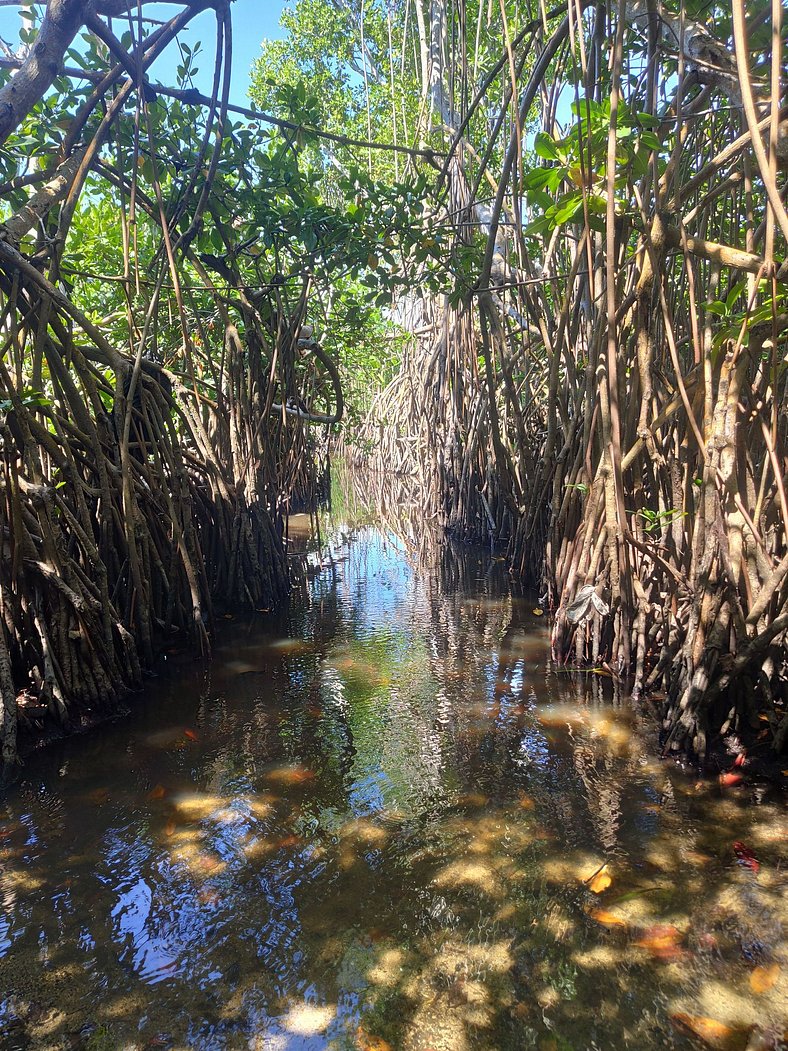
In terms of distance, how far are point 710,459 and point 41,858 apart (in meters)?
2.55

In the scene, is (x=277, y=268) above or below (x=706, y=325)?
above

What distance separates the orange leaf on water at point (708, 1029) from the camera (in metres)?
1.38

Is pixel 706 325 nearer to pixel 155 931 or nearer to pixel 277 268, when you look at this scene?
pixel 155 931

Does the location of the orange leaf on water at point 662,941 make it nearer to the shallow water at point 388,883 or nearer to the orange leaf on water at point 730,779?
the shallow water at point 388,883

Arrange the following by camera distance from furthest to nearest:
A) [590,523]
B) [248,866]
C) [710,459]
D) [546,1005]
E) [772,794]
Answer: [590,523], [710,459], [772,794], [248,866], [546,1005]

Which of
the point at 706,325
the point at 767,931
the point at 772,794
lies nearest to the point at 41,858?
the point at 767,931

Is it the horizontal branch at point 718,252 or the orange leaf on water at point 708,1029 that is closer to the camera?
the orange leaf on water at point 708,1029

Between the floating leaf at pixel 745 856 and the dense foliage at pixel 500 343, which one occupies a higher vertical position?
the dense foliage at pixel 500 343

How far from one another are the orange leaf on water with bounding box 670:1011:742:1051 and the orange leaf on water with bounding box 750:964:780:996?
5.5 inches

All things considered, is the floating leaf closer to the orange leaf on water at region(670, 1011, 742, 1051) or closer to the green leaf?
the orange leaf on water at region(670, 1011, 742, 1051)

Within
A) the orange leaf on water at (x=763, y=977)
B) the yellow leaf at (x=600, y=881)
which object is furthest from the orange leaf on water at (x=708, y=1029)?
the yellow leaf at (x=600, y=881)

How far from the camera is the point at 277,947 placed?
1.70 meters

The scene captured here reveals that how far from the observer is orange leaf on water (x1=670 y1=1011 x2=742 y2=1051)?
138cm

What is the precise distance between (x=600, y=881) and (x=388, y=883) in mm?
575
